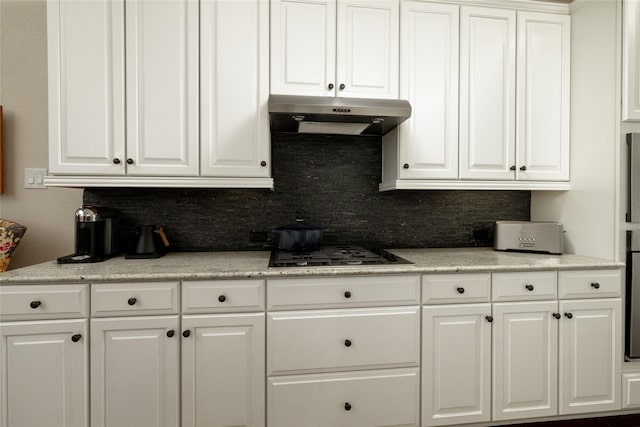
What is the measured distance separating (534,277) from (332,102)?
4.71 feet

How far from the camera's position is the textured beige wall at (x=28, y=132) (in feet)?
5.92

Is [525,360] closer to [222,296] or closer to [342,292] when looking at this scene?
[342,292]

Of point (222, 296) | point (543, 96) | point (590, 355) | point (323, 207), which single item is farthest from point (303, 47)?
point (590, 355)

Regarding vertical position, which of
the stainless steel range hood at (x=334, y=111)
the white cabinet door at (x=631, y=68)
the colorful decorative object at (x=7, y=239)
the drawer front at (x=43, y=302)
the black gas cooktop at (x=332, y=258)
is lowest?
the drawer front at (x=43, y=302)

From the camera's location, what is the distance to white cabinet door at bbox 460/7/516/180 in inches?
71.5

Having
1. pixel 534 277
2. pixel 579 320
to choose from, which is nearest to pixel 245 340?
pixel 534 277

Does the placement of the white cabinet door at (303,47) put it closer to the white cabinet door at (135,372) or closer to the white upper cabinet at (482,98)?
the white upper cabinet at (482,98)

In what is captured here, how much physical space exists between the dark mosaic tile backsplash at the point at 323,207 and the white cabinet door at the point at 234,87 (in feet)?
1.18

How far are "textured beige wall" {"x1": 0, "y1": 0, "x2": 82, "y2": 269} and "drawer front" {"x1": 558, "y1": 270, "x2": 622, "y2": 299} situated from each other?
2.97 metres

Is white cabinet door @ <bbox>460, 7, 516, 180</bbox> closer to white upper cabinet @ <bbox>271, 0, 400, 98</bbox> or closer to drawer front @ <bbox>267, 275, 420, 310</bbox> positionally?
white upper cabinet @ <bbox>271, 0, 400, 98</bbox>

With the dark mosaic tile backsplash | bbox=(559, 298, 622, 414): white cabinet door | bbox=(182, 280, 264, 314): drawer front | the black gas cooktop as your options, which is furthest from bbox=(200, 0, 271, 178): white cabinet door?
bbox=(559, 298, 622, 414): white cabinet door

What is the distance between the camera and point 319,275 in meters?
1.44

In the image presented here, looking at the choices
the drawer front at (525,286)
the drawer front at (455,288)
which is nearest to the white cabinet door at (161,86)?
the drawer front at (455,288)

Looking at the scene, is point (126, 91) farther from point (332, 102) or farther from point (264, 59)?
point (332, 102)
